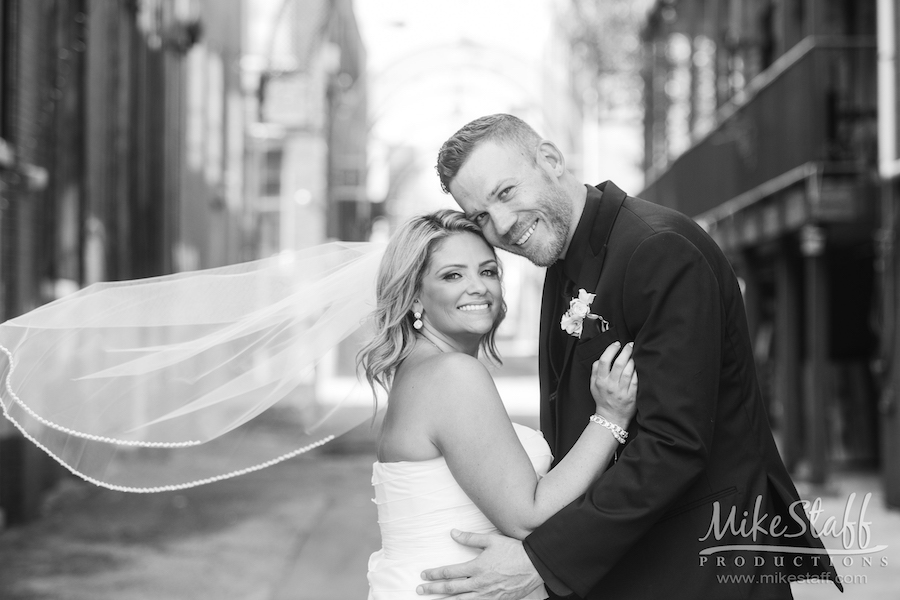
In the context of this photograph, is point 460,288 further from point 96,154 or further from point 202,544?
point 96,154

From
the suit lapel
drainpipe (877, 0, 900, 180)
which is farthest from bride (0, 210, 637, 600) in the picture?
drainpipe (877, 0, 900, 180)

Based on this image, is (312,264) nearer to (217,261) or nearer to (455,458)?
(455,458)

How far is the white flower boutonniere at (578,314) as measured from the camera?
9.18ft

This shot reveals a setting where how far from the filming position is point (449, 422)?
9.45 feet

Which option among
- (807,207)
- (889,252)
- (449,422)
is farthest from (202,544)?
(889,252)

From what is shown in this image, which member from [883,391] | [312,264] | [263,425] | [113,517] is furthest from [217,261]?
[312,264]

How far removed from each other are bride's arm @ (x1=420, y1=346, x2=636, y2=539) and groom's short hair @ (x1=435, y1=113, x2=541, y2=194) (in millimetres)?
610

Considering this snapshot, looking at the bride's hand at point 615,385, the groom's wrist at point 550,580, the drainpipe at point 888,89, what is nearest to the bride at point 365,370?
the bride's hand at point 615,385

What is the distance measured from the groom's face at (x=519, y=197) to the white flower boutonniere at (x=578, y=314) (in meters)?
0.18

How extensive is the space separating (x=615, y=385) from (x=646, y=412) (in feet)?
0.45

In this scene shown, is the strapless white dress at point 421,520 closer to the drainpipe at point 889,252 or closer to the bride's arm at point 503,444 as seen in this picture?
the bride's arm at point 503,444

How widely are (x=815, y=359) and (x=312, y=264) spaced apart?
7.23m

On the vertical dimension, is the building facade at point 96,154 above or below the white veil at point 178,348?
above

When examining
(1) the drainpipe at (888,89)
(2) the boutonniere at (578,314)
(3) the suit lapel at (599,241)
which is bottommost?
(2) the boutonniere at (578,314)
